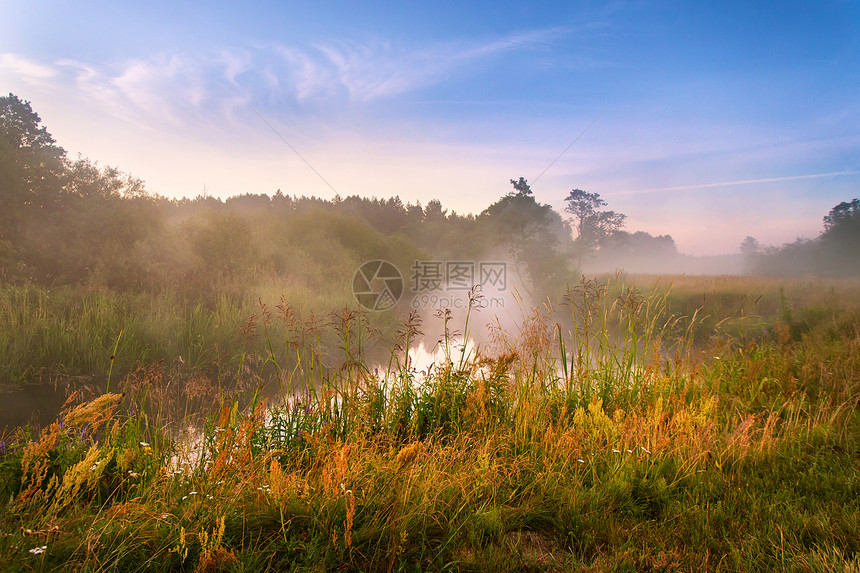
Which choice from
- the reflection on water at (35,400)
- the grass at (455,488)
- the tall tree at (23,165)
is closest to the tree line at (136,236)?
the tall tree at (23,165)

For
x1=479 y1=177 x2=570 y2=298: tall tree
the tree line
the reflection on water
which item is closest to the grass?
the reflection on water

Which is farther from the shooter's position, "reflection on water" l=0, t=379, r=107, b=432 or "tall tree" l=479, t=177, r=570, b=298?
"tall tree" l=479, t=177, r=570, b=298

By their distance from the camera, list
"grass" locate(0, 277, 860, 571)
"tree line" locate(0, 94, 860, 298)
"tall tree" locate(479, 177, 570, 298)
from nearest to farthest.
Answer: "grass" locate(0, 277, 860, 571) < "tree line" locate(0, 94, 860, 298) < "tall tree" locate(479, 177, 570, 298)

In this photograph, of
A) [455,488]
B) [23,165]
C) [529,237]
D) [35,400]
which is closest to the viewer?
[455,488]

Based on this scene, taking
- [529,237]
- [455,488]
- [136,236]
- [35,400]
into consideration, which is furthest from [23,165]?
[529,237]

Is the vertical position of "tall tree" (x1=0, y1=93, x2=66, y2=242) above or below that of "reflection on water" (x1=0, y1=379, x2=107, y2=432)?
above

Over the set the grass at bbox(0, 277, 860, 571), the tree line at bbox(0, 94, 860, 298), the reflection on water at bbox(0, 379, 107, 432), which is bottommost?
the reflection on water at bbox(0, 379, 107, 432)

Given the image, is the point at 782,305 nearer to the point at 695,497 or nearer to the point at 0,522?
the point at 695,497

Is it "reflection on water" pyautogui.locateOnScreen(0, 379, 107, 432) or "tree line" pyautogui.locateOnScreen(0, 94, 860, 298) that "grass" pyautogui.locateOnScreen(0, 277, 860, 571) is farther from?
"tree line" pyautogui.locateOnScreen(0, 94, 860, 298)

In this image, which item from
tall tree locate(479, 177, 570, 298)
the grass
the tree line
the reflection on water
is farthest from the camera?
tall tree locate(479, 177, 570, 298)

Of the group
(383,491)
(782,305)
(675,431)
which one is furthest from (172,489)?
(782,305)

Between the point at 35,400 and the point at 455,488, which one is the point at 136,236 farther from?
the point at 455,488

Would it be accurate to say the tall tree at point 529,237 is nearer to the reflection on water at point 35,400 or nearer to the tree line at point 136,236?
the tree line at point 136,236

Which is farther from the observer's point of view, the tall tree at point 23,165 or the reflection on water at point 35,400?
the tall tree at point 23,165
